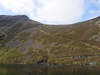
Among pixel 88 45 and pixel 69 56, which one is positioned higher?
pixel 88 45

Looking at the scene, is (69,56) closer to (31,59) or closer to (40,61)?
(40,61)

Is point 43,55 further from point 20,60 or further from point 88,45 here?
point 88,45

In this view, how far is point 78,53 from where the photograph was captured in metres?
179

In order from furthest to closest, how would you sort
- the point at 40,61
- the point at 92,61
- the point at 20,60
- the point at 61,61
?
1. the point at 20,60
2. the point at 40,61
3. the point at 61,61
4. the point at 92,61

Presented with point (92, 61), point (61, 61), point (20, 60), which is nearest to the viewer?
point (92, 61)

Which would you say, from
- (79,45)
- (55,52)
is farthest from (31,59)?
(79,45)

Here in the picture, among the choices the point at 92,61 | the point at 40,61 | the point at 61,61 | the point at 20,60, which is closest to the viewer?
the point at 92,61

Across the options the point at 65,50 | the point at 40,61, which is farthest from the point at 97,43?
the point at 40,61

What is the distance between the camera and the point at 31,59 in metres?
191

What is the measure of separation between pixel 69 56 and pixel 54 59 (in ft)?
52.7

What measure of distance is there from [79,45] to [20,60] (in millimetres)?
70719

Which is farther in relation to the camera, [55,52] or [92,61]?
[55,52]

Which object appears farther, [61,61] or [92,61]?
[61,61]

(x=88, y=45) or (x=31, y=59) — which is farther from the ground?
(x=88, y=45)
